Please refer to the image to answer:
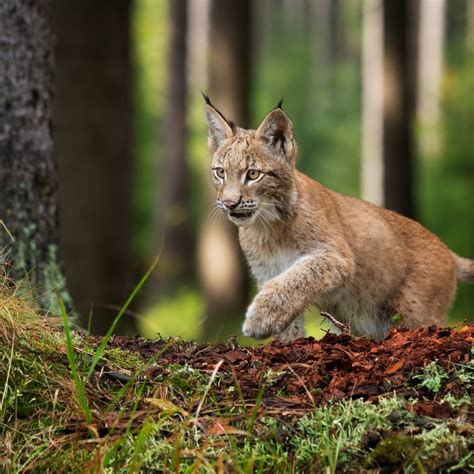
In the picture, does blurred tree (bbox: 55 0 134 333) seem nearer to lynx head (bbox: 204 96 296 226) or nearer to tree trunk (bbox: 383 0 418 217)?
lynx head (bbox: 204 96 296 226)

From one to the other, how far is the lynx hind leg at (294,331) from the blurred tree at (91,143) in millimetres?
3777

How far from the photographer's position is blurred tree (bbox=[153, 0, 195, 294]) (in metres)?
20.9

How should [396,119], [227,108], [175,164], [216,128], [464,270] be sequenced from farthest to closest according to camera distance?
[175,164], [396,119], [227,108], [464,270], [216,128]

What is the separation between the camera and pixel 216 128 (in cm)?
592

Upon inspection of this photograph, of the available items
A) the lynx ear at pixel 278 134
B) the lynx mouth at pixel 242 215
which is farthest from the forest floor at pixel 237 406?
the lynx ear at pixel 278 134

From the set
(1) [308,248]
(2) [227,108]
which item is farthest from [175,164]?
(1) [308,248]

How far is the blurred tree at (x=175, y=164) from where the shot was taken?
20.9 metres

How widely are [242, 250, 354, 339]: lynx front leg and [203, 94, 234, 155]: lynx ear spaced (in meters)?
0.95

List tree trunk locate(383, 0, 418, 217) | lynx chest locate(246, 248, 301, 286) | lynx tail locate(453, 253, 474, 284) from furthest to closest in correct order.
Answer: tree trunk locate(383, 0, 418, 217), lynx tail locate(453, 253, 474, 284), lynx chest locate(246, 248, 301, 286)

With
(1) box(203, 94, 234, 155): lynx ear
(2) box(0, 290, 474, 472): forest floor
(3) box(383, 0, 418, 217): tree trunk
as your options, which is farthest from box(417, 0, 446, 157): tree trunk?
(2) box(0, 290, 474, 472): forest floor

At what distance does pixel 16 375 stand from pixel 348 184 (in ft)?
72.9

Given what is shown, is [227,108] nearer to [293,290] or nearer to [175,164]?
[293,290]

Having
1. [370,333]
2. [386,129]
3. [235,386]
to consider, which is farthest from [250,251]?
[386,129]

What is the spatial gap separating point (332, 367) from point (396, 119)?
10238mm
